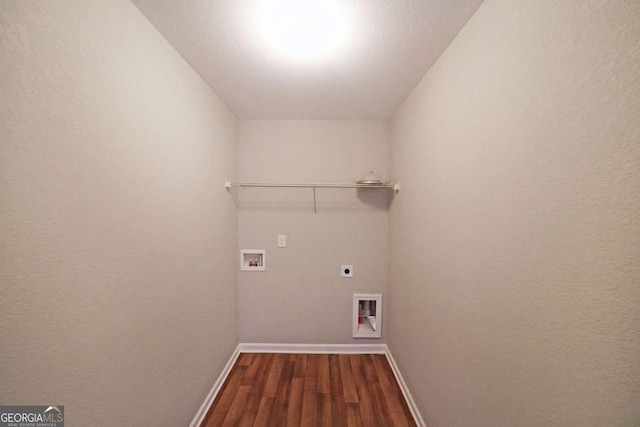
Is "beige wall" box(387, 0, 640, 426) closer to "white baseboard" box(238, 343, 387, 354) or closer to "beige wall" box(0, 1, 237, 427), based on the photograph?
"white baseboard" box(238, 343, 387, 354)

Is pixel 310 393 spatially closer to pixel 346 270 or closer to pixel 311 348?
pixel 311 348

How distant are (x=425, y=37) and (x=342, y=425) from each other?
95.7 inches

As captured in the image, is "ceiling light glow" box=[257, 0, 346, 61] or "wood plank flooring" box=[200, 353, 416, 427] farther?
"wood plank flooring" box=[200, 353, 416, 427]

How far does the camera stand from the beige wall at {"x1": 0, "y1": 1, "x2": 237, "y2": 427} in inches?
25.2

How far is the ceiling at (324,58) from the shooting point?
40.9 inches

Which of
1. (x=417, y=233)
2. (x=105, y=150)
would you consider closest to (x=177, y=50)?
(x=105, y=150)

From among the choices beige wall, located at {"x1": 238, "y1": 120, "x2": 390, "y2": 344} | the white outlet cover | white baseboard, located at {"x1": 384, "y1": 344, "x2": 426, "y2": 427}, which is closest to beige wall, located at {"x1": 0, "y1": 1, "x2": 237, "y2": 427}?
beige wall, located at {"x1": 238, "y1": 120, "x2": 390, "y2": 344}

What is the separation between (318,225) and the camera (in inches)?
95.0

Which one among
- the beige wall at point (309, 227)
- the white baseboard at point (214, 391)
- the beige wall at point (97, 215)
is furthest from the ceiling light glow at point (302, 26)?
the white baseboard at point (214, 391)

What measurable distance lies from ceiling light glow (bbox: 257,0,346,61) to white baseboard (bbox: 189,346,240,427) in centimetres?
237

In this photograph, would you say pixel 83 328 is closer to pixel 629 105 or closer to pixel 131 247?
pixel 131 247

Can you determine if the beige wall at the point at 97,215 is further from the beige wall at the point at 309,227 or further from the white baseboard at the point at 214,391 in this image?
the beige wall at the point at 309,227

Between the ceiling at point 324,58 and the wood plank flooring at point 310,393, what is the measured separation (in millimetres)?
2382

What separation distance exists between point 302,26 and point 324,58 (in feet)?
0.88
